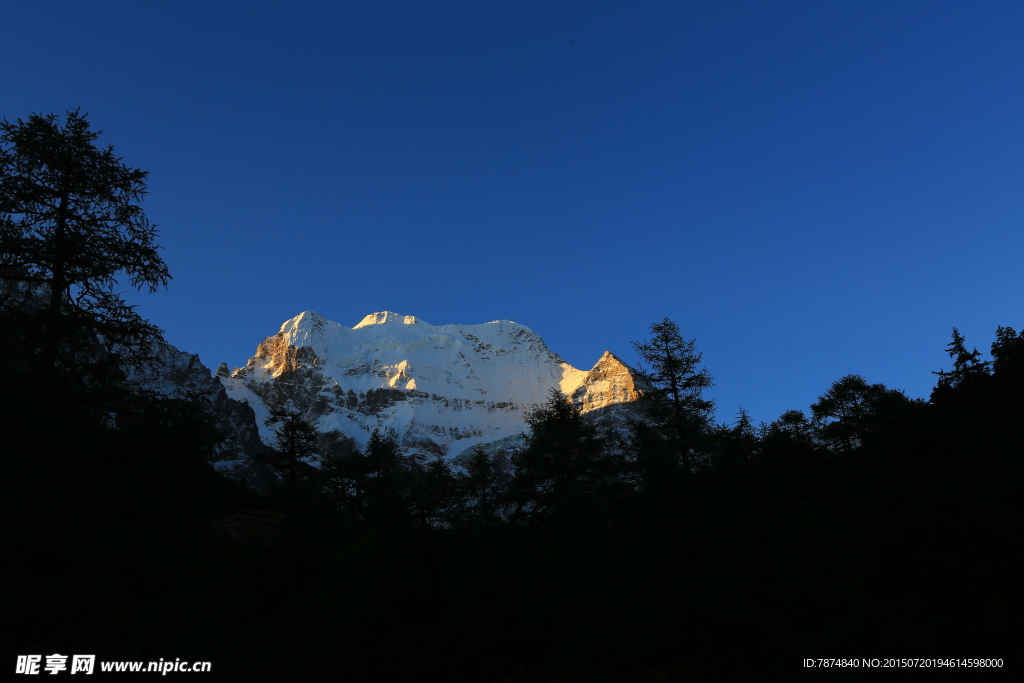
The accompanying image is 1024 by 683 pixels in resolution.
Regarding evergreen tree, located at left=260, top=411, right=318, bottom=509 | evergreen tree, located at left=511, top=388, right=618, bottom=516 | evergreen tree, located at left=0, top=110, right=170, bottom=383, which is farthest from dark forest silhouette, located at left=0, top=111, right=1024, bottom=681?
evergreen tree, located at left=260, top=411, right=318, bottom=509

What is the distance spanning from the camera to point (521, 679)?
9.16 m

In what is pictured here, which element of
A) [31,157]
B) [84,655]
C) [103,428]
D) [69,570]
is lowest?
[84,655]

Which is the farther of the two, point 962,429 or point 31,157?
point 31,157

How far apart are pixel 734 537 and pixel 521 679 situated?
4.72 metres

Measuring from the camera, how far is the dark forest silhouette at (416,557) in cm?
952

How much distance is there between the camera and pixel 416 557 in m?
10.6

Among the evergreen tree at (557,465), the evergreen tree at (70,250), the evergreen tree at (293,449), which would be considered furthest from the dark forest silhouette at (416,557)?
the evergreen tree at (293,449)

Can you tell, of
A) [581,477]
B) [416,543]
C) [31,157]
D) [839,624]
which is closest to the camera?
[839,624]

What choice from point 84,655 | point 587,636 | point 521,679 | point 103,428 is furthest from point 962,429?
point 103,428

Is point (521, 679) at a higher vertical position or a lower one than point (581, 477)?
lower

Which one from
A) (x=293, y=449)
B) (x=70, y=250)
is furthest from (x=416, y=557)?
(x=293, y=449)

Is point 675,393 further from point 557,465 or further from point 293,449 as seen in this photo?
point 293,449

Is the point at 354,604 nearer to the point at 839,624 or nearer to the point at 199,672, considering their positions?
the point at 199,672

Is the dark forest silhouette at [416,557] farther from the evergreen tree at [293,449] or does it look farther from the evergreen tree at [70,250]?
the evergreen tree at [293,449]
